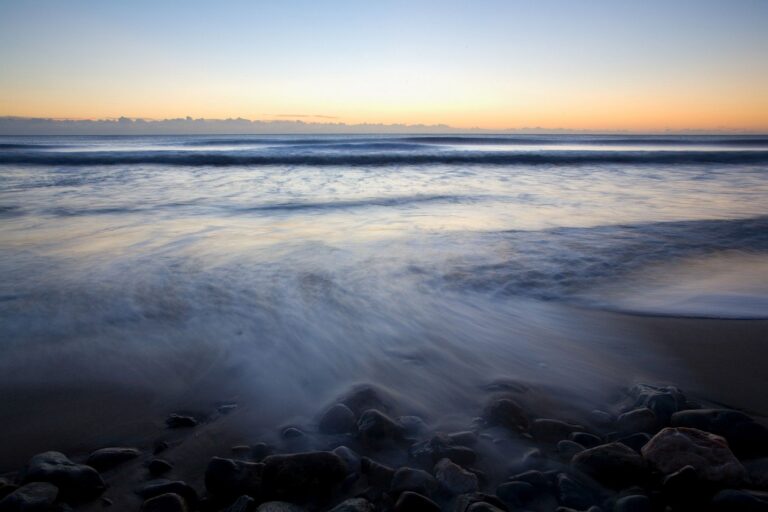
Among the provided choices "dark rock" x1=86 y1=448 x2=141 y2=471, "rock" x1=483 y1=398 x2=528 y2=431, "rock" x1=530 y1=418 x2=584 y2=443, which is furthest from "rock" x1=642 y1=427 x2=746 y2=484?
"dark rock" x1=86 y1=448 x2=141 y2=471

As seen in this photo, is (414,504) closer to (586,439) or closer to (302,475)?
(302,475)

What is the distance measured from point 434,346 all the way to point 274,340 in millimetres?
1035

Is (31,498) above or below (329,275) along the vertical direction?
below

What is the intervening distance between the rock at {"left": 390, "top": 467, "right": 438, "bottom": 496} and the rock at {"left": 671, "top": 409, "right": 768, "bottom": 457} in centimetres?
113

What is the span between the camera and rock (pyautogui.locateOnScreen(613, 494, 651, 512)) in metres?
1.52

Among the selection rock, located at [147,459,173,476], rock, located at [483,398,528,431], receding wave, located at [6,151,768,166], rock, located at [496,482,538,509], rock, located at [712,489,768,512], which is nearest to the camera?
rock, located at [712,489,768,512]

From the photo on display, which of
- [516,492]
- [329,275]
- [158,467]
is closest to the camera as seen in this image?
[516,492]

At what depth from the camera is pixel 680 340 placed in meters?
2.91

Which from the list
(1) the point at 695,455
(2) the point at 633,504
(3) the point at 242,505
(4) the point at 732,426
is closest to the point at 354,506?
(3) the point at 242,505

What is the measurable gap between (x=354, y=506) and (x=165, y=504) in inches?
24.9

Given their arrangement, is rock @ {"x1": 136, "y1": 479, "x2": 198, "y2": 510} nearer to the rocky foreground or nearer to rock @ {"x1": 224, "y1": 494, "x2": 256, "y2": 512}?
the rocky foreground

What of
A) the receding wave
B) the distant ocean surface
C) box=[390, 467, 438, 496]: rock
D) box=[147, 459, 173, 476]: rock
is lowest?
box=[147, 459, 173, 476]: rock

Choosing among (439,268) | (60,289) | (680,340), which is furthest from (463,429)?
(60,289)

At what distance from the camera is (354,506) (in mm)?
1517
